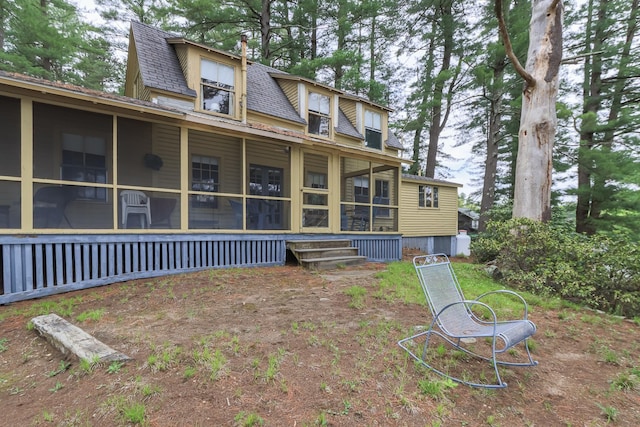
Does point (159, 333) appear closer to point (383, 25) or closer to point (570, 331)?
point (570, 331)

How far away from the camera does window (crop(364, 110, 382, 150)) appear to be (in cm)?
1227

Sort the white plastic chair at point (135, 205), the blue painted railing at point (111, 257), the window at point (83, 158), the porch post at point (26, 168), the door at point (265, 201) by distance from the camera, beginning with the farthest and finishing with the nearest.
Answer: the door at point (265, 201) → the window at point (83, 158) → the white plastic chair at point (135, 205) → the porch post at point (26, 168) → the blue painted railing at point (111, 257)

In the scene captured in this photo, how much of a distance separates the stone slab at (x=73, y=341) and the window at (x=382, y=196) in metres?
8.19

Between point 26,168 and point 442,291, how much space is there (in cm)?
668

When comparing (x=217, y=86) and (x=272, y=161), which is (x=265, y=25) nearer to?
(x=217, y=86)

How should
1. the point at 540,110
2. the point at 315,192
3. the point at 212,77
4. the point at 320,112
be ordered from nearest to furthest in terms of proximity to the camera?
1. the point at 540,110
2. the point at 315,192
3. the point at 212,77
4. the point at 320,112

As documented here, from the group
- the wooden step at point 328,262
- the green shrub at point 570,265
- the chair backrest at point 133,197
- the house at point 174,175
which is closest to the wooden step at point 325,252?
the wooden step at point 328,262

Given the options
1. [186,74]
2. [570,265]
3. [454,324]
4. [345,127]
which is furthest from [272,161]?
[570,265]

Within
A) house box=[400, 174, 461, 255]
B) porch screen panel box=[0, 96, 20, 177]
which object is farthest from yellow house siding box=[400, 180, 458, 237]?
porch screen panel box=[0, 96, 20, 177]

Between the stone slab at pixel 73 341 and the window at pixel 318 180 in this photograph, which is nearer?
the stone slab at pixel 73 341

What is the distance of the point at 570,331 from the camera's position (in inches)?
147

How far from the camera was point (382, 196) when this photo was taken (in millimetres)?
10797

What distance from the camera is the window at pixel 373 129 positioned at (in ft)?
40.3

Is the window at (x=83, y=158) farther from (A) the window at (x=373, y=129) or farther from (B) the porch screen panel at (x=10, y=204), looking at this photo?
(A) the window at (x=373, y=129)
